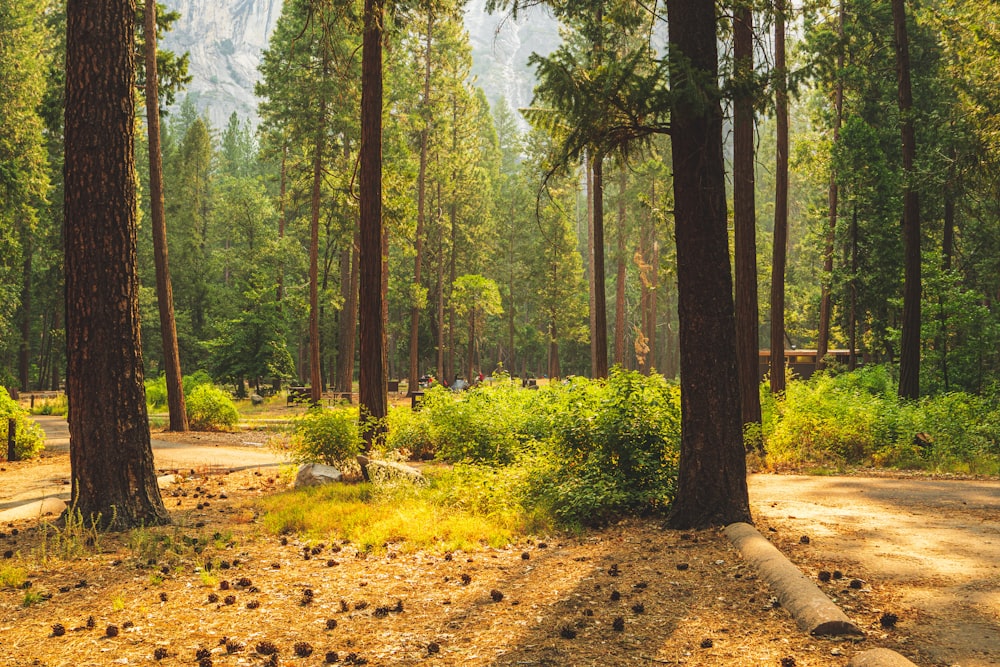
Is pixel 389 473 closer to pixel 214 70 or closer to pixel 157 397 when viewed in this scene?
pixel 157 397

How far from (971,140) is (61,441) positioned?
2125cm

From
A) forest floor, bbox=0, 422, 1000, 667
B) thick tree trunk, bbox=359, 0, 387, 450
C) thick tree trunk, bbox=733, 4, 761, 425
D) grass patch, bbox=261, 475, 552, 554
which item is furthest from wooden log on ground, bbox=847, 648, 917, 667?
thick tree trunk, bbox=733, 4, 761, 425

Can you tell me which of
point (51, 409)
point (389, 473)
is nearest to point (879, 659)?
point (389, 473)

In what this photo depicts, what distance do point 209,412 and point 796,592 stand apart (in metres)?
17.8

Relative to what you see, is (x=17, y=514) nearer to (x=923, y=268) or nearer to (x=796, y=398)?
(x=796, y=398)

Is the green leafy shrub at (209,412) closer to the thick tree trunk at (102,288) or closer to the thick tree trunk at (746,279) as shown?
the thick tree trunk at (102,288)

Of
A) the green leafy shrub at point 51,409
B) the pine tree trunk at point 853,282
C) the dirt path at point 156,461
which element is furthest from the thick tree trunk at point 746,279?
the green leafy shrub at point 51,409

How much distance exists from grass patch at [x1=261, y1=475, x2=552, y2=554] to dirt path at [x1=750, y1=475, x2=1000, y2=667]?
2.64m

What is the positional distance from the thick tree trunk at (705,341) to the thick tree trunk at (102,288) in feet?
17.8

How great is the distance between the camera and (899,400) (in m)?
15.8

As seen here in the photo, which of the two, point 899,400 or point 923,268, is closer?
point 899,400

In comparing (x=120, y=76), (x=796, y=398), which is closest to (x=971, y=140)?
(x=796, y=398)

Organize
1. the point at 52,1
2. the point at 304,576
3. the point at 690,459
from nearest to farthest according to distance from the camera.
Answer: the point at 304,576 < the point at 690,459 < the point at 52,1

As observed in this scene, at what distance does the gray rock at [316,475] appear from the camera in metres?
9.15
